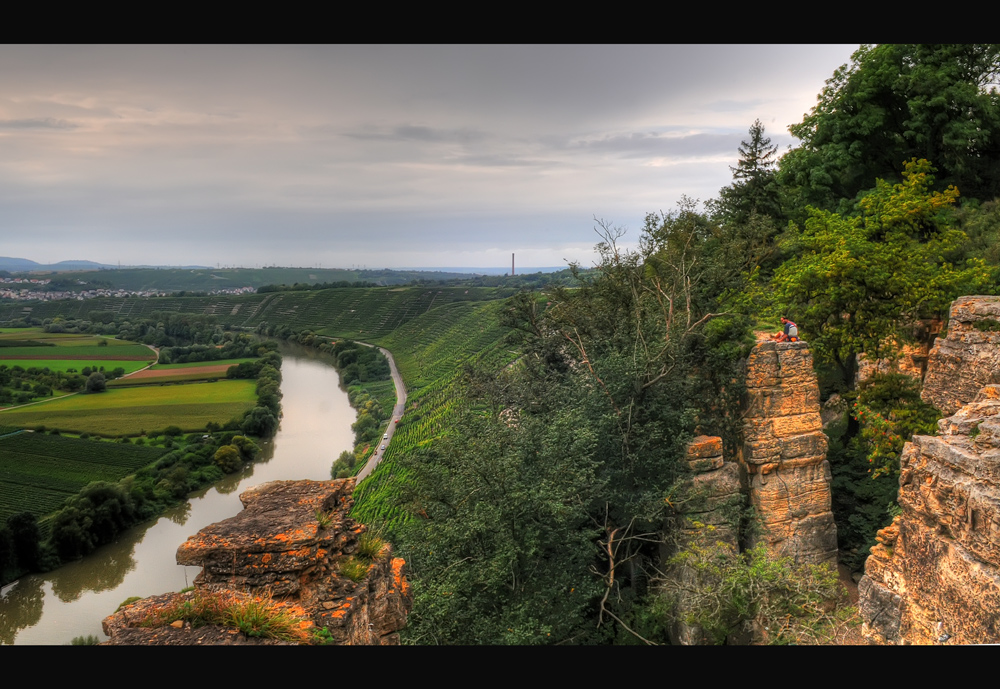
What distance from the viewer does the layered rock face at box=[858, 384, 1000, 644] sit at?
21.6 feet

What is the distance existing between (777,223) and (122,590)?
36119mm

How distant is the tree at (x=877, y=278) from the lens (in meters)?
Result: 13.4

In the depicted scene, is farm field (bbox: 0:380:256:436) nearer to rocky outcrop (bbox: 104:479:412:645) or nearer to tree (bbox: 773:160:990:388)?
rocky outcrop (bbox: 104:479:412:645)

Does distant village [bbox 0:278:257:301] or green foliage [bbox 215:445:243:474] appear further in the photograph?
distant village [bbox 0:278:257:301]

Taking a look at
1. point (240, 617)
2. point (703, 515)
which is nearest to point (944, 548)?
point (703, 515)

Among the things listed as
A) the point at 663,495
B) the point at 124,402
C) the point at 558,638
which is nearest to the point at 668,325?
the point at 663,495

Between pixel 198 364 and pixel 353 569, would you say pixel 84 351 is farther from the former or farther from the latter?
pixel 353 569

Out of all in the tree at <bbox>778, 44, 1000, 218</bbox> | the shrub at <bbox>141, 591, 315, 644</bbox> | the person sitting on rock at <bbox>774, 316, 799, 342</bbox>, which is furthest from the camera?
the tree at <bbox>778, 44, 1000, 218</bbox>

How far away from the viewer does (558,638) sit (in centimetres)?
988

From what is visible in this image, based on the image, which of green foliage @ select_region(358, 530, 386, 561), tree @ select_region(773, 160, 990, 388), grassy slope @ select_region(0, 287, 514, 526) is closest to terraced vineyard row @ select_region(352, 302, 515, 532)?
grassy slope @ select_region(0, 287, 514, 526)

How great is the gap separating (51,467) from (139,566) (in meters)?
8.67

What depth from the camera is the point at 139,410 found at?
42188 mm

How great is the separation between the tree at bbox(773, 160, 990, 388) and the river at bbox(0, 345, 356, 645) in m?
21.0

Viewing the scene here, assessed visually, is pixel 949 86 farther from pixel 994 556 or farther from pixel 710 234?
pixel 994 556
